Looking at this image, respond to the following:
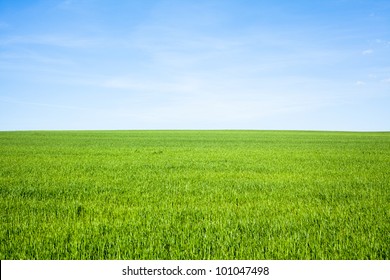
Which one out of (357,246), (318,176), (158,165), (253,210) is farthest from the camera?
(158,165)

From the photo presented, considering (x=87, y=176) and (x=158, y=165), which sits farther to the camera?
(x=158, y=165)

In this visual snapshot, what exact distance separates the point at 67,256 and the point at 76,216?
2196 millimetres

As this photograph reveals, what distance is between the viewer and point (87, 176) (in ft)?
39.3

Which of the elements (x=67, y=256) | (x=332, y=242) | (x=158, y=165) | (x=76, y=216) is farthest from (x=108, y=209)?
(x=158, y=165)

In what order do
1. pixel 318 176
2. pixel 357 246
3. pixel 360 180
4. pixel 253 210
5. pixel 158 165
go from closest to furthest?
pixel 357 246 < pixel 253 210 < pixel 360 180 < pixel 318 176 < pixel 158 165

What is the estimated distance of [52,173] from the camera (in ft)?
41.2

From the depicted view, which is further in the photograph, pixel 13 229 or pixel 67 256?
pixel 13 229

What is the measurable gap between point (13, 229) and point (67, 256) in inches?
74.0

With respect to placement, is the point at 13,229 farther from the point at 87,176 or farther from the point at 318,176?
the point at 318,176

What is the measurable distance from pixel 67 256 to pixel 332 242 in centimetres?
444

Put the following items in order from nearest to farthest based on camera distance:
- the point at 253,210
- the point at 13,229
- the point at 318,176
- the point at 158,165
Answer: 1. the point at 13,229
2. the point at 253,210
3. the point at 318,176
4. the point at 158,165

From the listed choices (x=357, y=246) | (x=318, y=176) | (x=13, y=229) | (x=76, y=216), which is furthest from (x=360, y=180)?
(x=13, y=229)

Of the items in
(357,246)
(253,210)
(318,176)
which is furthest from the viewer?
(318,176)
